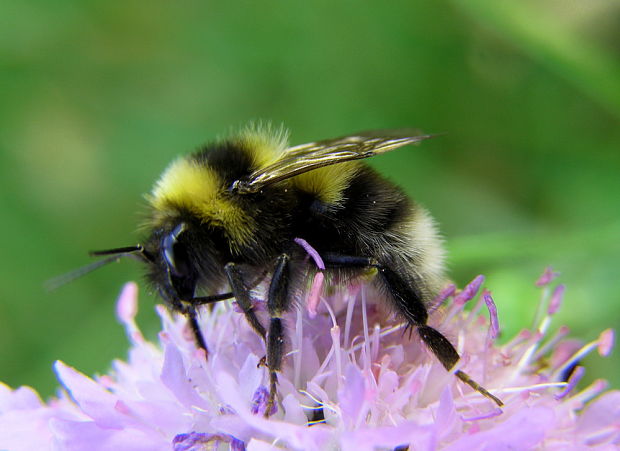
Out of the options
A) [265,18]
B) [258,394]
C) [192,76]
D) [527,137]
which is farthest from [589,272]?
[192,76]

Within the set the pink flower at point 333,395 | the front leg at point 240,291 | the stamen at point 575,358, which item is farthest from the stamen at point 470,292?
the front leg at point 240,291

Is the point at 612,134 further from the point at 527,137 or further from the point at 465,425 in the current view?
the point at 465,425

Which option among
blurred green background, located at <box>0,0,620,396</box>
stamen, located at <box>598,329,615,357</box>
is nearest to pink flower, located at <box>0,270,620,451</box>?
stamen, located at <box>598,329,615,357</box>

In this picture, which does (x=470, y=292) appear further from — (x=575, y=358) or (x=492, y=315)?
(x=575, y=358)

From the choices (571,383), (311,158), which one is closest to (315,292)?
(311,158)

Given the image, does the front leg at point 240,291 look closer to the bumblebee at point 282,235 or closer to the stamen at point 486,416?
the bumblebee at point 282,235

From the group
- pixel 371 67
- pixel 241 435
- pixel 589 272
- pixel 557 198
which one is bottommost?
pixel 241 435

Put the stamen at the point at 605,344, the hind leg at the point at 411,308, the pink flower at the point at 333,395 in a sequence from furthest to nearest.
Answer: the stamen at the point at 605,344
the hind leg at the point at 411,308
the pink flower at the point at 333,395
